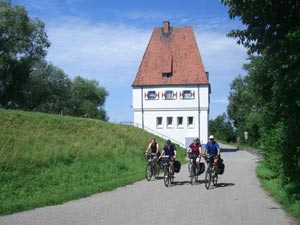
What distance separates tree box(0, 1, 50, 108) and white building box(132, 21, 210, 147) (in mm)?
14140

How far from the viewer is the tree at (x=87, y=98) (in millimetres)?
105188

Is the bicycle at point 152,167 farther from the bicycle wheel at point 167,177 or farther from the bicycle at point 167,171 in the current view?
the bicycle wheel at point 167,177

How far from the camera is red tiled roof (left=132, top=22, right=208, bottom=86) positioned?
204ft

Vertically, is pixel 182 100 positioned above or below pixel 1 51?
below

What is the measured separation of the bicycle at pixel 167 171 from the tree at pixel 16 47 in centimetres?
4136

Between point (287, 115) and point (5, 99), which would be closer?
point (287, 115)

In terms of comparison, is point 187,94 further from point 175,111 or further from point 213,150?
point 213,150

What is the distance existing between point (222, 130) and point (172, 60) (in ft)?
126

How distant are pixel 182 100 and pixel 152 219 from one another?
51328 millimetres

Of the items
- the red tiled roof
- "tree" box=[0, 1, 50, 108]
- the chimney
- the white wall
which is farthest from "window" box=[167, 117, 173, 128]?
"tree" box=[0, 1, 50, 108]

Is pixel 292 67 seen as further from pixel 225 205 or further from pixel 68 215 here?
pixel 68 215

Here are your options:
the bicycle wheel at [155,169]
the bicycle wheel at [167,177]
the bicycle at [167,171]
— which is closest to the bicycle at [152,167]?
the bicycle wheel at [155,169]

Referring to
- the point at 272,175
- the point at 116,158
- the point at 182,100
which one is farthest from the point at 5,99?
the point at 272,175

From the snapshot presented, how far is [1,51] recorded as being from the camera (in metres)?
57.4
